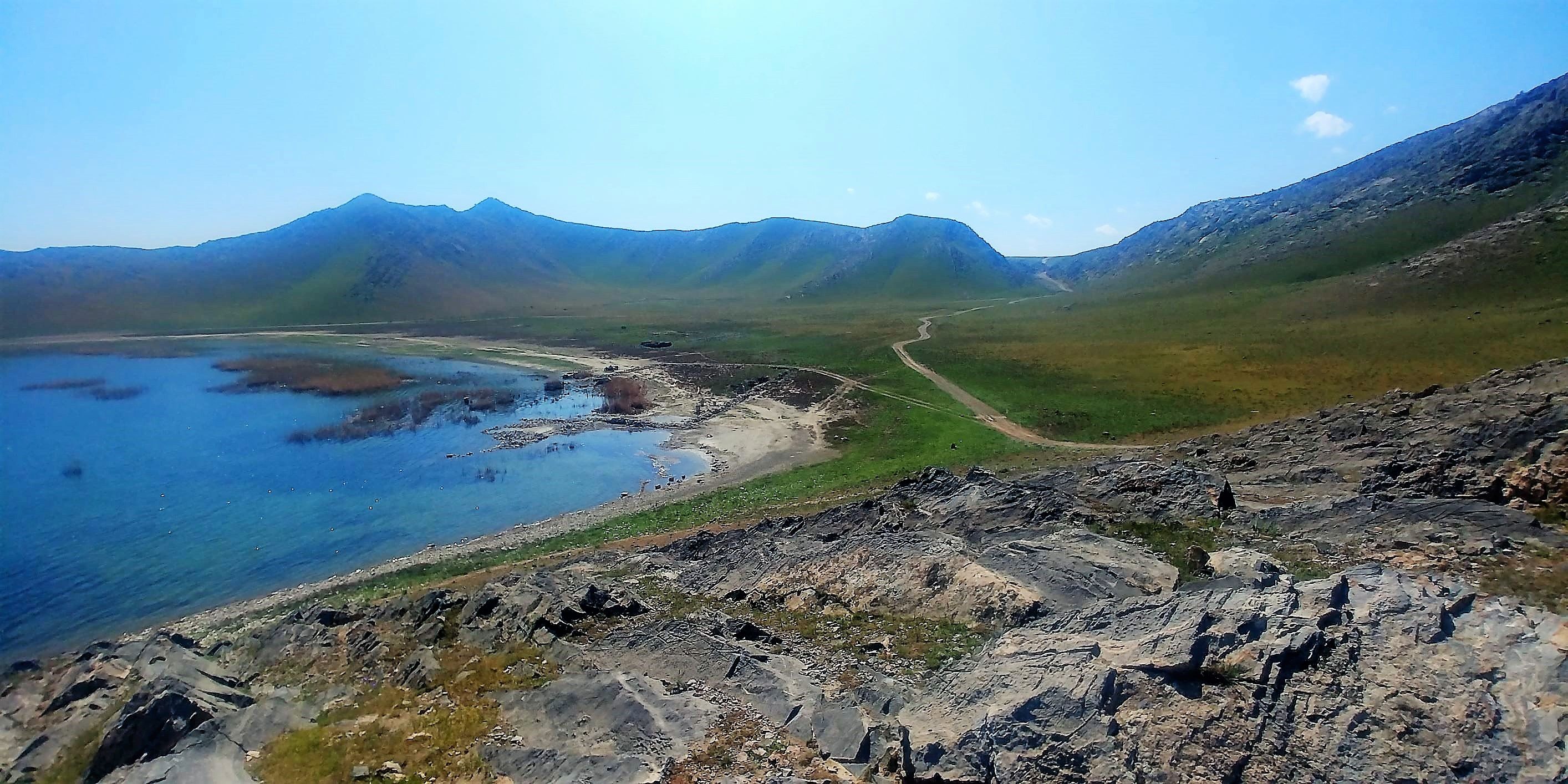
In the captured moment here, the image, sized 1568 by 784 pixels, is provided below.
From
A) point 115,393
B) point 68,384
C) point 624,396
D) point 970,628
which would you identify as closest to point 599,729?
point 970,628

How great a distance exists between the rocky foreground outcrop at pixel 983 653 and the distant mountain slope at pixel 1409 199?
111 meters

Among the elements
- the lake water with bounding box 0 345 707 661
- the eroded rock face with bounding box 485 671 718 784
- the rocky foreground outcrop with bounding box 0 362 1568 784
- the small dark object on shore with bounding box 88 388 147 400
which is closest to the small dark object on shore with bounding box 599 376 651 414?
the lake water with bounding box 0 345 707 661

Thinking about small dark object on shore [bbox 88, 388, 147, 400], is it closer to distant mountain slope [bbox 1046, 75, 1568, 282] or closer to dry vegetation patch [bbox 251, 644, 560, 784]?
dry vegetation patch [bbox 251, 644, 560, 784]

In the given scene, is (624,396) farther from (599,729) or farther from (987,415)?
(599,729)

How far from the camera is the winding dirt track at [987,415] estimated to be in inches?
1918

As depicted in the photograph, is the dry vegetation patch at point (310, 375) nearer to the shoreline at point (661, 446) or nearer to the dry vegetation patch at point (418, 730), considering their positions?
the shoreline at point (661, 446)

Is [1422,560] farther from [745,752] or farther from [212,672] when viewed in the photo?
[212,672]

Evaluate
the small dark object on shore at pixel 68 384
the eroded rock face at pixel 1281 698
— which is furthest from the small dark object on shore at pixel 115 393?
the eroded rock face at pixel 1281 698

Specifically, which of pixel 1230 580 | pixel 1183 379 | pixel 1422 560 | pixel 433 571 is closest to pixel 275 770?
pixel 433 571

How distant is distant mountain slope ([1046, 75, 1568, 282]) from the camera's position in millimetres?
112688

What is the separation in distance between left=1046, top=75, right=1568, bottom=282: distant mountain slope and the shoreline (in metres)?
105

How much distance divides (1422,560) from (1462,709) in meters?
8.44

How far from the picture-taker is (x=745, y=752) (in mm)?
14766

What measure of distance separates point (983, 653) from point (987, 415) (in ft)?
148
